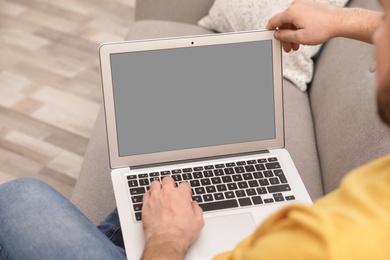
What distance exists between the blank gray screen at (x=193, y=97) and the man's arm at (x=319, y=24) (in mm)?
57

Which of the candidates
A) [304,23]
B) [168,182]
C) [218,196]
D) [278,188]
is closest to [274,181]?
[278,188]

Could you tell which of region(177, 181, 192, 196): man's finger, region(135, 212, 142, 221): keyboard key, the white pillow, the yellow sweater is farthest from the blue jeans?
the white pillow

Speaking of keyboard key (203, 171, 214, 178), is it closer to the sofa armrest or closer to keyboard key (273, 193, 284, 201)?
keyboard key (273, 193, 284, 201)

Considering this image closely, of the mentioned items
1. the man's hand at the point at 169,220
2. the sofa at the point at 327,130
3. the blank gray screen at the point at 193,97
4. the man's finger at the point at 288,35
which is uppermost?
the man's finger at the point at 288,35

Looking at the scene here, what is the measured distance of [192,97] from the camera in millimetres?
1394

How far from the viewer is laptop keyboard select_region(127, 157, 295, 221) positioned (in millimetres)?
1312

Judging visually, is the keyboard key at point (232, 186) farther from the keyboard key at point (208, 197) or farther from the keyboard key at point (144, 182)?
the keyboard key at point (144, 182)

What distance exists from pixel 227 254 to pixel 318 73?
3.65 ft

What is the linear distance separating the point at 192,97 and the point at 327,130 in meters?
0.46

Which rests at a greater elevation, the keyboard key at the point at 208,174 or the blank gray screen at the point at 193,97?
the blank gray screen at the point at 193,97

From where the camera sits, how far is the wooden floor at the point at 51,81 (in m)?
2.29

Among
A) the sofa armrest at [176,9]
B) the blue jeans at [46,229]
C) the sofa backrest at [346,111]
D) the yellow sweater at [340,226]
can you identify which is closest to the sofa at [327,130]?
the sofa backrest at [346,111]

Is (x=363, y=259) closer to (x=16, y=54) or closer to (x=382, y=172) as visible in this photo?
(x=382, y=172)

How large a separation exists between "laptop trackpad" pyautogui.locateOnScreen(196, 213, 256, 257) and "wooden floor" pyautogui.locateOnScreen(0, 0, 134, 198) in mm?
1003
